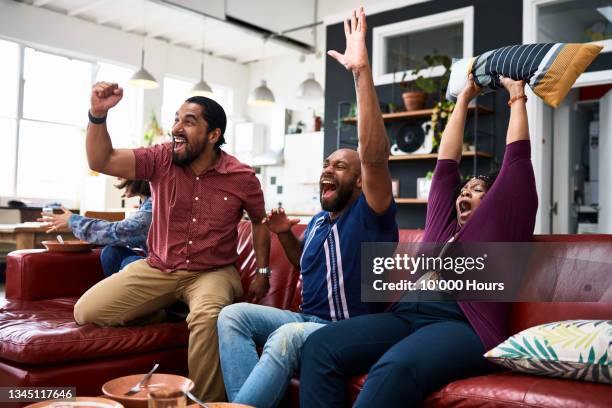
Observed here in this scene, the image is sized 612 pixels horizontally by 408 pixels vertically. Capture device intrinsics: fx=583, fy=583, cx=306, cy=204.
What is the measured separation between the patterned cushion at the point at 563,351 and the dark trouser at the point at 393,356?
0.11 m

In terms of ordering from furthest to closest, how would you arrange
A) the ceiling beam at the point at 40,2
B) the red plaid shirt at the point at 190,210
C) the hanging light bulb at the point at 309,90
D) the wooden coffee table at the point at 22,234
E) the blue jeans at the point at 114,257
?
the ceiling beam at the point at 40,2
the hanging light bulb at the point at 309,90
the wooden coffee table at the point at 22,234
the blue jeans at the point at 114,257
the red plaid shirt at the point at 190,210

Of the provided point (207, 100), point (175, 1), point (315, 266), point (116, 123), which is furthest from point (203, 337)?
point (116, 123)

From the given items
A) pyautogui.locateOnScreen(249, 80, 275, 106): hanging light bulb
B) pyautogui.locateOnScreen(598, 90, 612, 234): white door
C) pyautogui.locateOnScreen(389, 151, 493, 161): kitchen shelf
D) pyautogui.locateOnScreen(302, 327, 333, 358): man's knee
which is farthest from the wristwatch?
pyautogui.locateOnScreen(249, 80, 275, 106): hanging light bulb

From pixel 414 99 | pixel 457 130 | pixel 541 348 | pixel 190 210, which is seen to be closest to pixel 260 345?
pixel 190 210

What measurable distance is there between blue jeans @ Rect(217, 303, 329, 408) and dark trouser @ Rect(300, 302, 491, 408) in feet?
0.22

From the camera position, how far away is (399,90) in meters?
6.98

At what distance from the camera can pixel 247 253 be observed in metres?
2.98

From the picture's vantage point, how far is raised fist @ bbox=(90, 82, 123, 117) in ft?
7.66

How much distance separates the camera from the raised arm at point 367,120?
1.88m

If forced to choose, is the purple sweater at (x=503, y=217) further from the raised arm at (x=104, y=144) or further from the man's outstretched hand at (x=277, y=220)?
the raised arm at (x=104, y=144)

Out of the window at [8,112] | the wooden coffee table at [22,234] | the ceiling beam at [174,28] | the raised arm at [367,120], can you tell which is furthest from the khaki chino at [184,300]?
the ceiling beam at [174,28]

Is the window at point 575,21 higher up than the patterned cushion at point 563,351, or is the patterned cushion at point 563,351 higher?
the window at point 575,21

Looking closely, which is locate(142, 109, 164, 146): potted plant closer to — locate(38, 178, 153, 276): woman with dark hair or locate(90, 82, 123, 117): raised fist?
locate(38, 178, 153, 276): woman with dark hair

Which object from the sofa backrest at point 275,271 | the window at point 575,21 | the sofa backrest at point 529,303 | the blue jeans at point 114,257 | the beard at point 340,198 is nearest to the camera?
the sofa backrest at point 529,303
